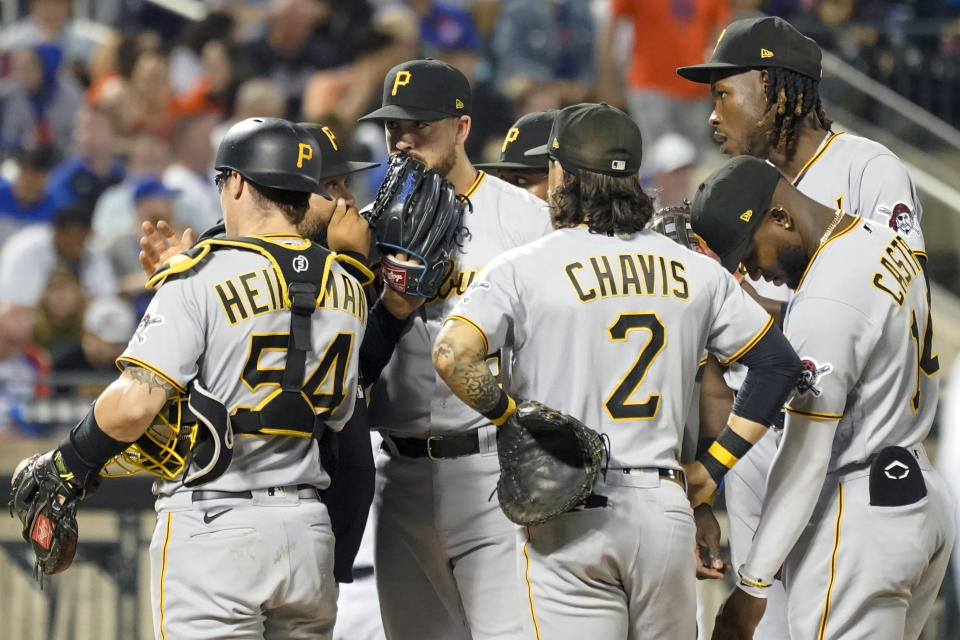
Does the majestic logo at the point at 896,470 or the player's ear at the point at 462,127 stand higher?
the player's ear at the point at 462,127

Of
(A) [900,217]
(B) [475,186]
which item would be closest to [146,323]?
Result: (B) [475,186]

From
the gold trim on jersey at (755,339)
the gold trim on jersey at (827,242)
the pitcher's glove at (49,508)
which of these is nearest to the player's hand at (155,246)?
the pitcher's glove at (49,508)

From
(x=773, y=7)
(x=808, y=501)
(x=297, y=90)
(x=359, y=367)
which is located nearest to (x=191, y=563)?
(x=359, y=367)

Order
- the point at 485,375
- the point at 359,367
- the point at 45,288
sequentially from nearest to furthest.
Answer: the point at 485,375, the point at 359,367, the point at 45,288

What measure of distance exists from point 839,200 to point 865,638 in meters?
1.36

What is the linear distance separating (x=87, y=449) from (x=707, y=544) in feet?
5.69

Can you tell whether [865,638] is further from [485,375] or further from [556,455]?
[485,375]

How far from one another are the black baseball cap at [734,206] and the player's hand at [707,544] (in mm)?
712

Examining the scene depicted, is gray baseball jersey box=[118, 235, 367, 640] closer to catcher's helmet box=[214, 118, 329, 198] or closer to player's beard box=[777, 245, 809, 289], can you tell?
catcher's helmet box=[214, 118, 329, 198]

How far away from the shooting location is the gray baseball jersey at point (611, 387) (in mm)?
3350

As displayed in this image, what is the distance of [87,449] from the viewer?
344 centimetres

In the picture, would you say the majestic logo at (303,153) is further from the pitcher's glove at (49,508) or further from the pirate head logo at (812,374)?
the pirate head logo at (812,374)

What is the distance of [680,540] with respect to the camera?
3.40m

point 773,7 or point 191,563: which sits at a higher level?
point 773,7
